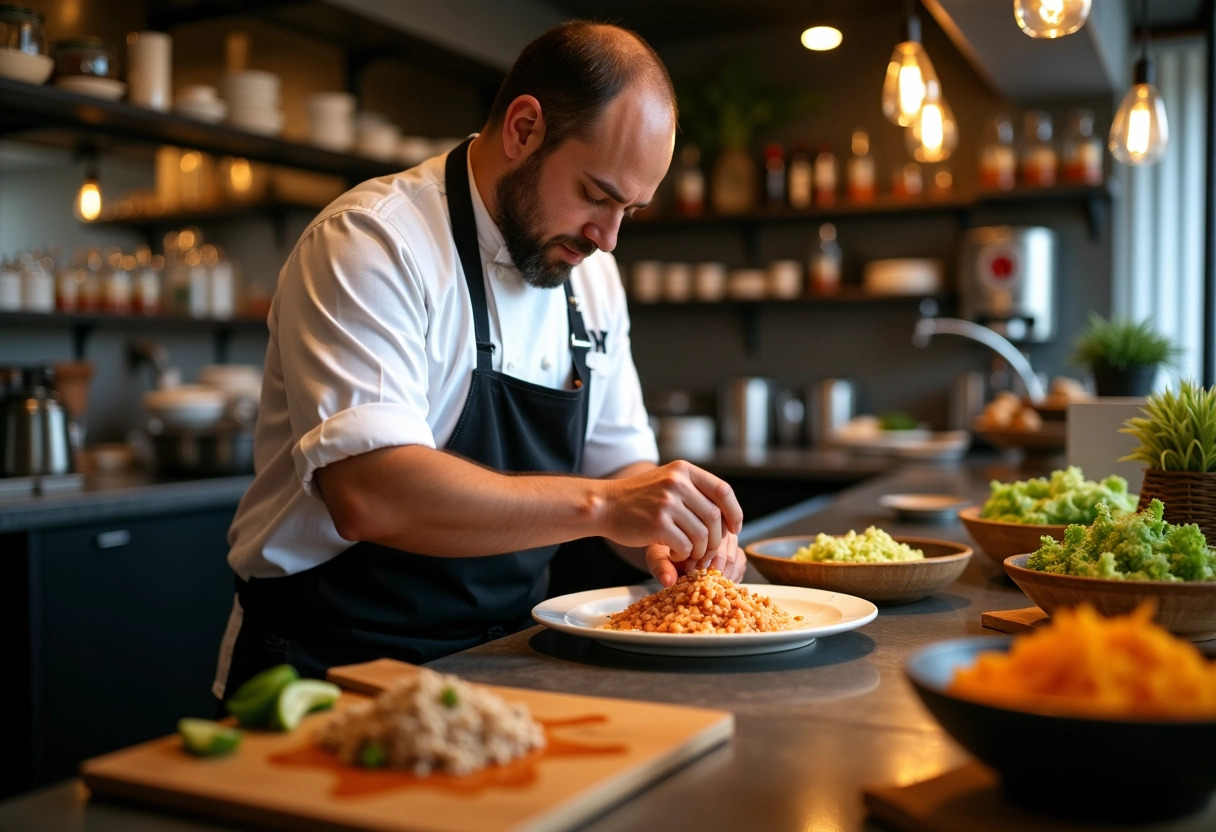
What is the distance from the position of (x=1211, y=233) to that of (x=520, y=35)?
10.6 feet

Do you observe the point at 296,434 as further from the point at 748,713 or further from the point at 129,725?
the point at 129,725

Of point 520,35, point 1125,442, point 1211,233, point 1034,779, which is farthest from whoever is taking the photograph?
point 520,35

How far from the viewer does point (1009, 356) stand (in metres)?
4.43

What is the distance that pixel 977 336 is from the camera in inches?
172

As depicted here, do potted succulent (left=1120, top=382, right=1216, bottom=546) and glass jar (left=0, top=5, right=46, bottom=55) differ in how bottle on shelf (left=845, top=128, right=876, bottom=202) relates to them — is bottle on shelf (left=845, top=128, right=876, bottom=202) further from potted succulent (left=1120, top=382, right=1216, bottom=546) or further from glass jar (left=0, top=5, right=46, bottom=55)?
potted succulent (left=1120, top=382, right=1216, bottom=546)

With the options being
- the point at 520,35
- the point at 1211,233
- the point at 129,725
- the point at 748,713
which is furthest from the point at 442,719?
the point at 520,35

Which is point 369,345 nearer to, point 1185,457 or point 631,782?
point 631,782

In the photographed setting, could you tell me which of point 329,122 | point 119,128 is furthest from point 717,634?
point 329,122

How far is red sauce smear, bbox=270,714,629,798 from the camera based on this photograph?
82 centimetres

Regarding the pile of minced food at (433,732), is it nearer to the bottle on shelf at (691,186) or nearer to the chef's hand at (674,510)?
the chef's hand at (674,510)

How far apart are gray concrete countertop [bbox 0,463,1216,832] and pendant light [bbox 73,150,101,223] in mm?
3393

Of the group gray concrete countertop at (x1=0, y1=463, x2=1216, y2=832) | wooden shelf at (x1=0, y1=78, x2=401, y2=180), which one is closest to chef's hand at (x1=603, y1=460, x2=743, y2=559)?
gray concrete countertop at (x1=0, y1=463, x2=1216, y2=832)

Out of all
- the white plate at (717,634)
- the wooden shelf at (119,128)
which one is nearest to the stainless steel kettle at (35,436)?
the wooden shelf at (119,128)

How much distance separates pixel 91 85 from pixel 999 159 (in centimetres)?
348
